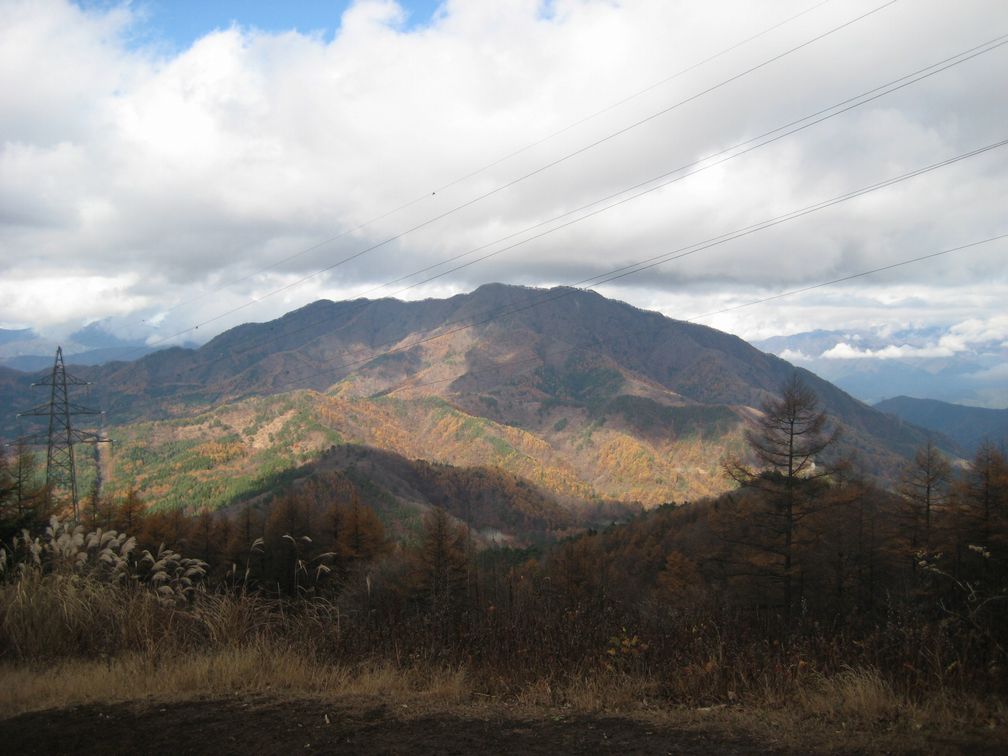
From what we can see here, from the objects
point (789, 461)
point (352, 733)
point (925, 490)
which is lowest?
point (925, 490)

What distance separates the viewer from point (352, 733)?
5184 mm

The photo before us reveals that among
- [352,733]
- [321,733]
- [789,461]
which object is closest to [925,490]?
[789,461]

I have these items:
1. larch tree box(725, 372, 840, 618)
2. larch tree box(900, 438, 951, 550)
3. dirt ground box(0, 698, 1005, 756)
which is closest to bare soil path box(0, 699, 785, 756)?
dirt ground box(0, 698, 1005, 756)

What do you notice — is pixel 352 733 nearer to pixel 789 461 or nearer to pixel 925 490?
pixel 789 461

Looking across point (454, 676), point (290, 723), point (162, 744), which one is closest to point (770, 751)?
point (454, 676)

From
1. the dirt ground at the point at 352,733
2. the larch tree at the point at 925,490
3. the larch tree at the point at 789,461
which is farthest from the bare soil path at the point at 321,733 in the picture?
the larch tree at the point at 925,490

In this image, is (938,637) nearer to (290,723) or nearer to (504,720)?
(504,720)

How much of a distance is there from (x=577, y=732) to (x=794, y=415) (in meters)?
24.3

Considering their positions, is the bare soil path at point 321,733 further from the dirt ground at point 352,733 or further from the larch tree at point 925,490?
the larch tree at point 925,490

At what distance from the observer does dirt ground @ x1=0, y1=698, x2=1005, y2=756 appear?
4.76 m

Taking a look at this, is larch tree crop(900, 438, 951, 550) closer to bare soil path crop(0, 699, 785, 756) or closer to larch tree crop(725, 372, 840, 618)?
larch tree crop(725, 372, 840, 618)

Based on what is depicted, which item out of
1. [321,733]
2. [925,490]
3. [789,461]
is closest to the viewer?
Result: [321,733]

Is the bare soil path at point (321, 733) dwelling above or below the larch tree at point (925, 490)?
above

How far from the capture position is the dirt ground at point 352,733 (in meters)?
4.76
